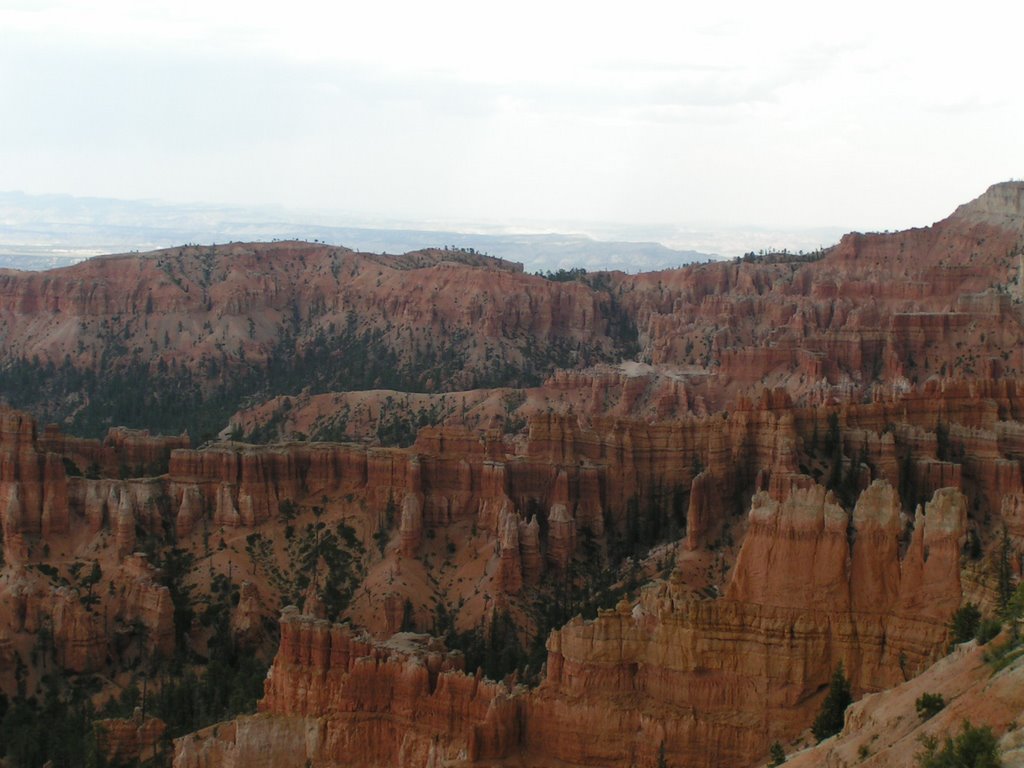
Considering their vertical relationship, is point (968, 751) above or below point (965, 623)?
above

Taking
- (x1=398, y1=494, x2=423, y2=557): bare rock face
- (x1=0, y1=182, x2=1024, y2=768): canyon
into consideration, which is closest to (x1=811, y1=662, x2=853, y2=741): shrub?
(x1=0, y1=182, x2=1024, y2=768): canyon

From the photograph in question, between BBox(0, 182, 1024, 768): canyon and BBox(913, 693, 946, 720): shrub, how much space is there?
8.84ft

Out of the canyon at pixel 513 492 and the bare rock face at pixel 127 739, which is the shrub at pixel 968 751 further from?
the bare rock face at pixel 127 739

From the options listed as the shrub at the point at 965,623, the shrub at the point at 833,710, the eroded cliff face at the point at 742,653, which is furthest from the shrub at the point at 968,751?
the eroded cliff face at the point at 742,653

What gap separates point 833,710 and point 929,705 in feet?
23.7

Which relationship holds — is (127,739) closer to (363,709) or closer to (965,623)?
(363,709)

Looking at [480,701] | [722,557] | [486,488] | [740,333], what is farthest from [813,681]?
[740,333]

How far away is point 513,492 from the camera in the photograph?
74750 mm

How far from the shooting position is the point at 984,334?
366ft

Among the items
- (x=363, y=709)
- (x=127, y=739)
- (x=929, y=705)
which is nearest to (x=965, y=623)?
(x=929, y=705)

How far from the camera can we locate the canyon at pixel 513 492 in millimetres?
40000

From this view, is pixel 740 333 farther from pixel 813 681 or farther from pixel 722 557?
pixel 813 681

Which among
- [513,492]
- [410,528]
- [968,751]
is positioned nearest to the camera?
[968,751]

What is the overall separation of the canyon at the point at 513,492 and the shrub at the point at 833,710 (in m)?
1.32
